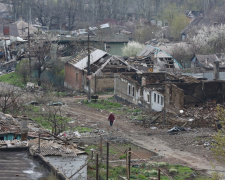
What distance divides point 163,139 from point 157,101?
283 inches

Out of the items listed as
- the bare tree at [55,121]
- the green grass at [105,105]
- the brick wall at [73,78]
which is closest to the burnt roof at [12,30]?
the brick wall at [73,78]

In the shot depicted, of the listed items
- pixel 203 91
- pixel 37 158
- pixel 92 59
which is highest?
pixel 37 158

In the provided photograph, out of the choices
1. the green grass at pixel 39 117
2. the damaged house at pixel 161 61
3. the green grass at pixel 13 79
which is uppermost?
the damaged house at pixel 161 61

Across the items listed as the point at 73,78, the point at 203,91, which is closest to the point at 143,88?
the point at 203,91

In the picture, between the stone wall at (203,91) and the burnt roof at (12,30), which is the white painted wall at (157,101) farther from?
the burnt roof at (12,30)

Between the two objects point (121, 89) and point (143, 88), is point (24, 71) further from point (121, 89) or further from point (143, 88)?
point (143, 88)

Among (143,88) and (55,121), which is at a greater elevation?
(143,88)

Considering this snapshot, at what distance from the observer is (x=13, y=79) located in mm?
47375

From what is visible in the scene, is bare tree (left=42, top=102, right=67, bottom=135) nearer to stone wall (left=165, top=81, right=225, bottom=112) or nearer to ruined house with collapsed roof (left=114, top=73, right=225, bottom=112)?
ruined house with collapsed roof (left=114, top=73, right=225, bottom=112)

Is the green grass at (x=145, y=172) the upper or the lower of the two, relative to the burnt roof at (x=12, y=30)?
lower

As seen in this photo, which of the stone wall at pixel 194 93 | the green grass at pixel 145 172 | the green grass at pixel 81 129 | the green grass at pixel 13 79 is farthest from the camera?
the green grass at pixel 13 79

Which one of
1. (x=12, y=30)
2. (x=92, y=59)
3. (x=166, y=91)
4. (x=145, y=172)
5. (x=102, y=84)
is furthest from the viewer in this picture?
(x=12, y=30)

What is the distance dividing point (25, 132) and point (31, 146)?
4.96 feet

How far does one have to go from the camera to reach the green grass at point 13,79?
4541cm
